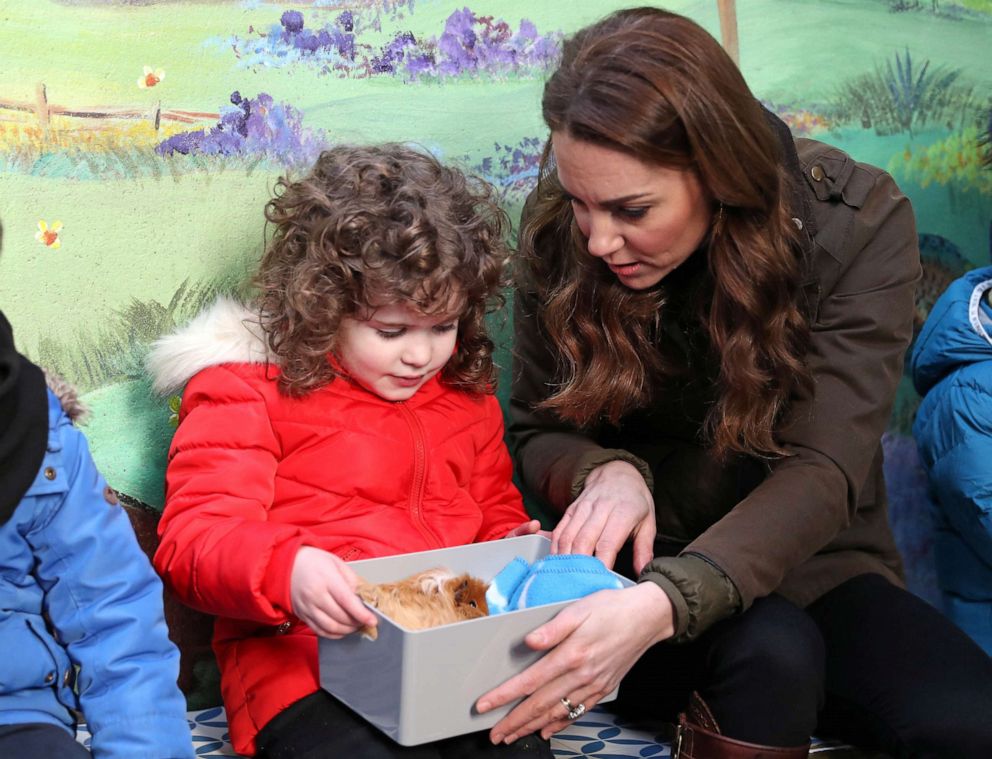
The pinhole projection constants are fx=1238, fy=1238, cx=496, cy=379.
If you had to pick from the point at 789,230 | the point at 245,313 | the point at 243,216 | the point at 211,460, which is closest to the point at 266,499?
the point at 211,460

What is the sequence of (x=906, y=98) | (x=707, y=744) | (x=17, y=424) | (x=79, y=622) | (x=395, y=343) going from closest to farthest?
(x=17, y=424) < (x=79, y=622) < (x=707, y=744) < (x=395, y=343) < (x=906, y=98)

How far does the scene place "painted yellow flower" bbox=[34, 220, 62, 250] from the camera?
2.23 meters

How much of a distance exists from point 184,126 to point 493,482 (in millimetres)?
889

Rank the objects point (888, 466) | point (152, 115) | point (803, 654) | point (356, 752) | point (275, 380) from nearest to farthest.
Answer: point (356, 752)
point (803, 654)
point (275, 380)
point (152, 115)
point (888, 466)

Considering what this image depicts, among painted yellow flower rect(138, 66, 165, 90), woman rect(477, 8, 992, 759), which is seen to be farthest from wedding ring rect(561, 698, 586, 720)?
painted yellow flower rect(138, 66, 165, 90)

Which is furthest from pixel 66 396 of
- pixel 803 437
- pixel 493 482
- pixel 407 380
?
pixel 803 437

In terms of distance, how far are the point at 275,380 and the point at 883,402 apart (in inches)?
42.0

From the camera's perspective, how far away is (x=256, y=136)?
2.40 metres

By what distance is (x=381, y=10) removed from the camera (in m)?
2.48

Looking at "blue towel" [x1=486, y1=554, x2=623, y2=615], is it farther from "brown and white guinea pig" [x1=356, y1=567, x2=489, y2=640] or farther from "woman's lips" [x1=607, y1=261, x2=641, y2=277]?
"woman's lips" [x1=607, y1=261, x2=641, y2=277]

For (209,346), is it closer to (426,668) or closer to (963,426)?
(426,668)

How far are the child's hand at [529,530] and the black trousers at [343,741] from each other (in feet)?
1.18

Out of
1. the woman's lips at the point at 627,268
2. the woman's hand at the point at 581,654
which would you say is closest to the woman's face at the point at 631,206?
the woman's lips at the point at 627,268

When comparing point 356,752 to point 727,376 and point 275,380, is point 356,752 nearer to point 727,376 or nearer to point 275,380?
point 275,380
